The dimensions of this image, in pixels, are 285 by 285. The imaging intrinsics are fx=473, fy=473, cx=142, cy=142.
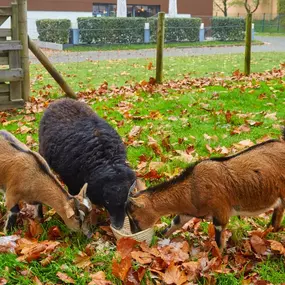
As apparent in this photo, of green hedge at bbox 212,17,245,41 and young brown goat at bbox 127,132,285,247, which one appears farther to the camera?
green hedge at bbox 212,17,245,41

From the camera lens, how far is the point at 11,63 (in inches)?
391

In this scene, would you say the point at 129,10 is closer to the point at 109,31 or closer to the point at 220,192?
the point at 109,31

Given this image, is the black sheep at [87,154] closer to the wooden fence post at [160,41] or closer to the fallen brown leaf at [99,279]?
the fallen brown leaf at [99,279]

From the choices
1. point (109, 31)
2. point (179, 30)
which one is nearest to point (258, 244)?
point (109, 31)

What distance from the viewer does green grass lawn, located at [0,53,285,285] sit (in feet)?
13.5

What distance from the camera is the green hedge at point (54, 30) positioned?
29.7 m

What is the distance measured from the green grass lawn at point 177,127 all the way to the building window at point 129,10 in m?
29.7

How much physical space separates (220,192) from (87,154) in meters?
1.69

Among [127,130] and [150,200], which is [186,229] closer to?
[150,200]

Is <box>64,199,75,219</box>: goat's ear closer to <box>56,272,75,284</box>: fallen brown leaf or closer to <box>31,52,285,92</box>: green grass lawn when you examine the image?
<box>56,272,75,284</box>: fallen brown leaf

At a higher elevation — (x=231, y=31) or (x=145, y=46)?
(x=231, y=31)

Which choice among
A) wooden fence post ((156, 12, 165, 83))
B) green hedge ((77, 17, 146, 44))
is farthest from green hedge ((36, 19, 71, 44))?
wooden fence post ((156, 12, 165, 83))

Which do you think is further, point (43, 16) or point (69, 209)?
point (43, 16)

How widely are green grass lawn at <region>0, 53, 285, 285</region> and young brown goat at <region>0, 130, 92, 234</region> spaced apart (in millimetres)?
283
